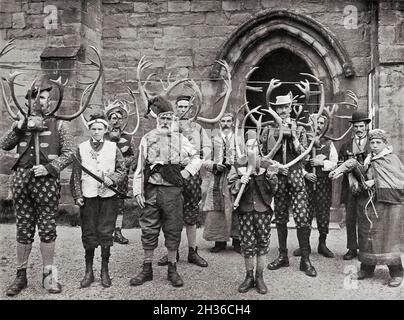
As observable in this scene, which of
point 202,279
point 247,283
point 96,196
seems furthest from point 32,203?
point 247,283

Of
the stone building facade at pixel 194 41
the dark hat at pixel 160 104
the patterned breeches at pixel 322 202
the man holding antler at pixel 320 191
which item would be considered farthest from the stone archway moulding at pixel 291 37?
the dark hat at pixel 160 104

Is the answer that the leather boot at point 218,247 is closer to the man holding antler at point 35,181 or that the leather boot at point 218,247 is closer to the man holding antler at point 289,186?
the man holding antler at point 289,186

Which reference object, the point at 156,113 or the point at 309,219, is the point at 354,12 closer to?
the point at 309,219

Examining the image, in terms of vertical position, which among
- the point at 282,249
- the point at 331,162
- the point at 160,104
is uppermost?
the point at 160,104

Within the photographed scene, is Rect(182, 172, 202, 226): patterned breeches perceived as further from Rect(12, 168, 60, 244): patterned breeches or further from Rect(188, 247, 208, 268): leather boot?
Rect(12, 168, 60, 244): patterned breeches

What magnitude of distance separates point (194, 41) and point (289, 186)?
4129mm

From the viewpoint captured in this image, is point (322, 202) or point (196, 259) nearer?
point (196, 259)

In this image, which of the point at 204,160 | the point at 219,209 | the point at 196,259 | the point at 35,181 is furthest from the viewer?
the point at 219,209

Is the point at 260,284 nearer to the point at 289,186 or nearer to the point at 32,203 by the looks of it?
the point at 289,186

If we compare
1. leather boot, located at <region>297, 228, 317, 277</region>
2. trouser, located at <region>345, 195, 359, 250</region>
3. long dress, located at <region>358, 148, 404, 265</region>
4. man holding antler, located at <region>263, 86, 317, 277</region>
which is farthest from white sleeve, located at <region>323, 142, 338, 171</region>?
leather boot, located at <region>297, 228, 317, 277</region>

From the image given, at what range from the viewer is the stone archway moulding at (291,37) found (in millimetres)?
8141

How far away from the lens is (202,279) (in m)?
5.24

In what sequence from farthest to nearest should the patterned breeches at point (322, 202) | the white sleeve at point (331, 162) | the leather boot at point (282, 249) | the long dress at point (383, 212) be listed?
the patterned breeches at point (322, 202)
the white sleeve at point (331, 162)
the leather boot at point (282, 249)
the long dress at point (383, 212)

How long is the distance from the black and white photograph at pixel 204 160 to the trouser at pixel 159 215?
0.06 feet
